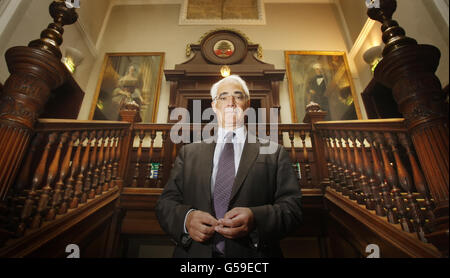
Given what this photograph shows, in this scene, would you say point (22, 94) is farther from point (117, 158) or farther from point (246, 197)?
point (246, 197)

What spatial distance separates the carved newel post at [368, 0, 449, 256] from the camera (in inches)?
47.3

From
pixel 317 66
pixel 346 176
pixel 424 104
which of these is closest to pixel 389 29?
pixel 424 104

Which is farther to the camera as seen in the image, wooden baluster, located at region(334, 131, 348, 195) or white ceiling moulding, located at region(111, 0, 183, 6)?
white ceiling moulding, located at region(111, 0, 183, 6)

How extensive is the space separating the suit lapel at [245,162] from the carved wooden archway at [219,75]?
350 centimetres

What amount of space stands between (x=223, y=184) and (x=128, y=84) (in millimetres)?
4915

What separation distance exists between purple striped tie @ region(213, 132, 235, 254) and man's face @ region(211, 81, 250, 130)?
0.68 feet

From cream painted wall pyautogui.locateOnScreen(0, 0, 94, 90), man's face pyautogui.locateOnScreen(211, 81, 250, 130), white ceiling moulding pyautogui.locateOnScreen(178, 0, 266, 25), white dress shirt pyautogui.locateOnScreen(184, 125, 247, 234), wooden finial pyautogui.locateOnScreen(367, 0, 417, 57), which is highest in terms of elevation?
white ceiling moulding pyautogui.locateOnScreen(178, 0, 266, 25)

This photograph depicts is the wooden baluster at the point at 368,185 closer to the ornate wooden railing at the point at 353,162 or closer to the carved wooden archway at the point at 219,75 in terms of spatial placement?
the ornate wooden railing at the point at 353,162

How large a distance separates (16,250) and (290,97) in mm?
5017

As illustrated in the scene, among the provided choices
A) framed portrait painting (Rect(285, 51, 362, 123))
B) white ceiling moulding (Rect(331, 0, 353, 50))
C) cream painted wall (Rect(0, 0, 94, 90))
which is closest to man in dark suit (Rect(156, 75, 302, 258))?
cream painted wall (Rect(0, 0, 94, 90))

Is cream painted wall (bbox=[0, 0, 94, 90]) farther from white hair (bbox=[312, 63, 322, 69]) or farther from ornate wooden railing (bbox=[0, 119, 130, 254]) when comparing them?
white hair (bbox=[312, 63, 322, 69])

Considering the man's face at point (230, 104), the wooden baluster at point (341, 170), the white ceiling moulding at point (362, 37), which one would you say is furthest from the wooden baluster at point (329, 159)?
the white ceiling moulding at point (362, 37)

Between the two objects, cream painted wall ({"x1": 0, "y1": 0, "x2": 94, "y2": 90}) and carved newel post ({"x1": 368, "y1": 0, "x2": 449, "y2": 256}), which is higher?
cream painted wall ({"x1": 0, "y1": 0, "x2": 94, "y2": 90})
